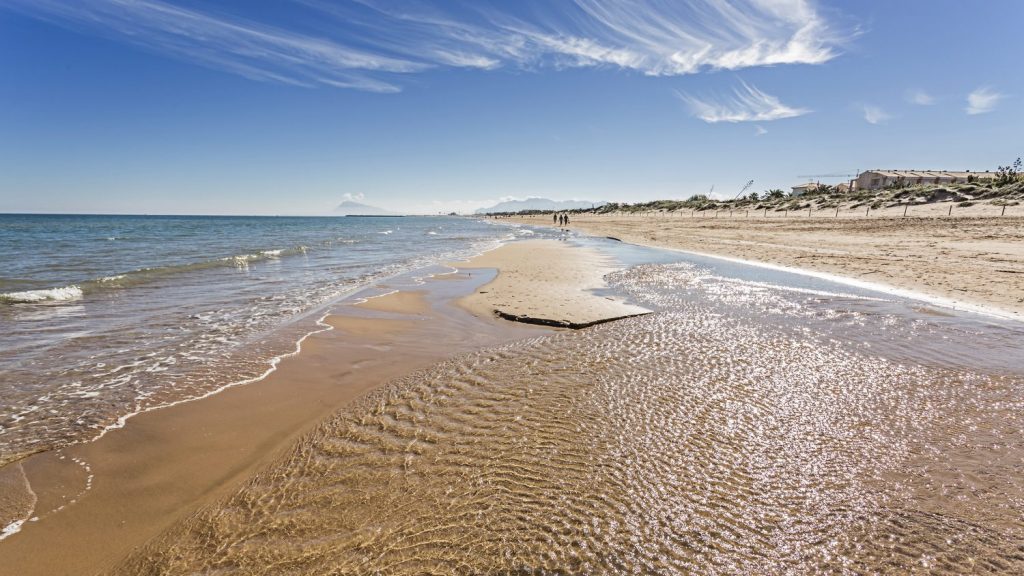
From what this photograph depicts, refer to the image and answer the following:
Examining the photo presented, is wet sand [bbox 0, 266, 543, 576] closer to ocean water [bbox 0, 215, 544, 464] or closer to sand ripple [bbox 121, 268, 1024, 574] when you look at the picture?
sand ripple [bbox 121, 268, 1024, 574]

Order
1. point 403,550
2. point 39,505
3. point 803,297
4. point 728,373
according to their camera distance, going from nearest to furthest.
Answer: point 403,550 < point 39,505 < point 728,373 < point 803,297

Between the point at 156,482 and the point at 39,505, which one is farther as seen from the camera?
the point at 156,482

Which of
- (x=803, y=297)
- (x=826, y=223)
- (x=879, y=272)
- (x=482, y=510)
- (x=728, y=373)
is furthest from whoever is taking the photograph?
(x=826, y=223)

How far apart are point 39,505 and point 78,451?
92 cm

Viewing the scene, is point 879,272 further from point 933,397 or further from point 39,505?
point 39,505

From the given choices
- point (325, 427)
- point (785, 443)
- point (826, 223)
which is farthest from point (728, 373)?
point (826, 223)

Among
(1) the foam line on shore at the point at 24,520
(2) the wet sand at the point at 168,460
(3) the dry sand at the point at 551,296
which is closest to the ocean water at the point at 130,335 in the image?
(2) the wet sand at the point at 168,460

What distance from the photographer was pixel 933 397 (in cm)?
472

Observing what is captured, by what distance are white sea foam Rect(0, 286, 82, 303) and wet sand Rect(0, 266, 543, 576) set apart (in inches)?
430

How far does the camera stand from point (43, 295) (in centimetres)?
1195

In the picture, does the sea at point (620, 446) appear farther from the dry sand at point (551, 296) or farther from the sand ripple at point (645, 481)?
the dry sand at point (551, 296)

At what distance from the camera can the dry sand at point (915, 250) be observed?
35.9 ft

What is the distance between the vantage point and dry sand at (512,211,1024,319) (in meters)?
10.9

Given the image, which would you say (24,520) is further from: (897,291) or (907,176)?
(907,176)
